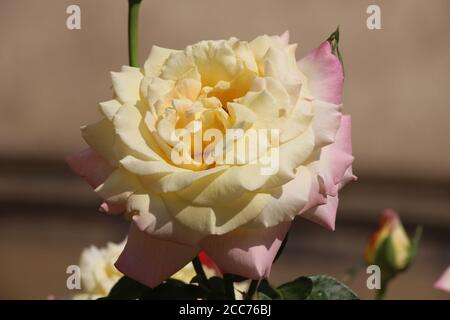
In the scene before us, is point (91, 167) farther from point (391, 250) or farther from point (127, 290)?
point (391, 250)

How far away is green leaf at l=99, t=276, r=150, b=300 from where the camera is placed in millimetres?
525

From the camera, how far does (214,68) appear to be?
47 cm

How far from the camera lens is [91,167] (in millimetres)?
469

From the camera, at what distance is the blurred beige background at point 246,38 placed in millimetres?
2568

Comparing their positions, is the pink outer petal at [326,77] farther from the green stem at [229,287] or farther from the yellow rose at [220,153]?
the green stem at [229,287]

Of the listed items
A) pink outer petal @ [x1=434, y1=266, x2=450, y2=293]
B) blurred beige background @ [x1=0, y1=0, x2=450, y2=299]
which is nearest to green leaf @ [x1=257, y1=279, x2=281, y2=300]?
pink outer petal @ [x1=434, y1=266, x2=450, y2=293]

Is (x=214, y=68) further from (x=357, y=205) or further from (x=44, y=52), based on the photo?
(x=44, y=52)

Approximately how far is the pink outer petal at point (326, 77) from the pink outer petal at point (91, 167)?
12cm

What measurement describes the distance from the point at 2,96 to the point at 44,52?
0.66 feet

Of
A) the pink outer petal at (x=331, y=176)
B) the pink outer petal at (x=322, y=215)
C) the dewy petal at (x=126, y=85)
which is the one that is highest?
the dewy petal at (x=126, y=85)

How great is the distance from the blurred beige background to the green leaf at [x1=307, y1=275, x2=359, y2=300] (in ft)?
6.30

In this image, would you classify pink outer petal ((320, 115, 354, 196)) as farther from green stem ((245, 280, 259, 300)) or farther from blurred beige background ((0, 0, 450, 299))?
blurred beige background ((0, 0, 450, 299))

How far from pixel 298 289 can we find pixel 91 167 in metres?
0.15

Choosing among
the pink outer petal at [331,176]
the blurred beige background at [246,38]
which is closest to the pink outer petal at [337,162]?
the pink outer petal at [331,176]
